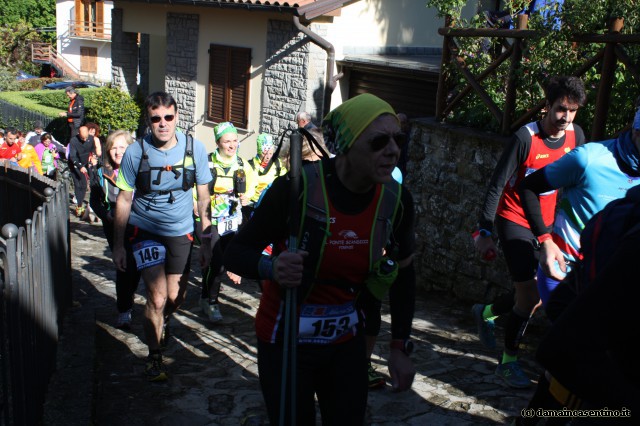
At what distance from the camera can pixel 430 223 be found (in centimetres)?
812

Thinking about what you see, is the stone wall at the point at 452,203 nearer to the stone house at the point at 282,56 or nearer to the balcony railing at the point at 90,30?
the stone house at the point at 282,56

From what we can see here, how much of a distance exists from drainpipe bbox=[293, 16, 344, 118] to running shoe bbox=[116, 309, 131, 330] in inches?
356

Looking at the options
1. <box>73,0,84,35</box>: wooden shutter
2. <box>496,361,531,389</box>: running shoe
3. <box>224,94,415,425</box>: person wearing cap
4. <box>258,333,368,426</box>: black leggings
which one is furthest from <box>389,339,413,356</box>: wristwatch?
<box>73,0,84,35</box>: wooden shutter

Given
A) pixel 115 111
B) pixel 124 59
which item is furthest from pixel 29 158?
pixel 124 59

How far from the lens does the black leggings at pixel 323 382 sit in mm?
3119

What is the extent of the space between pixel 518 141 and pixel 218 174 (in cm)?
303

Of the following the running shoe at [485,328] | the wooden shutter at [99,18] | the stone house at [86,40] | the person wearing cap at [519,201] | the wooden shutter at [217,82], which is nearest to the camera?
the person wearing cap at [519,201]

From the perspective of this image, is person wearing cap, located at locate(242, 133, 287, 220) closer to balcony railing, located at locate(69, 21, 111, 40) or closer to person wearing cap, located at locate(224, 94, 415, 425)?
person wearing cap, located at locate(224, 94, 415, 425)

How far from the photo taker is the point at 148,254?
554 cm

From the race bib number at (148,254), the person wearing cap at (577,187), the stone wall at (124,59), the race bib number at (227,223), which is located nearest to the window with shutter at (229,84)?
the stone wall at (124,59)

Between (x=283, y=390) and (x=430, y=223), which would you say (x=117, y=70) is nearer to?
(x=430, y=223)

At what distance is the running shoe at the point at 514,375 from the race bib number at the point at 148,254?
101 inches

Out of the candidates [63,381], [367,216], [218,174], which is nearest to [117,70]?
[218,174]

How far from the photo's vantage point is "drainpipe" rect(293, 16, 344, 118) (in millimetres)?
14945
